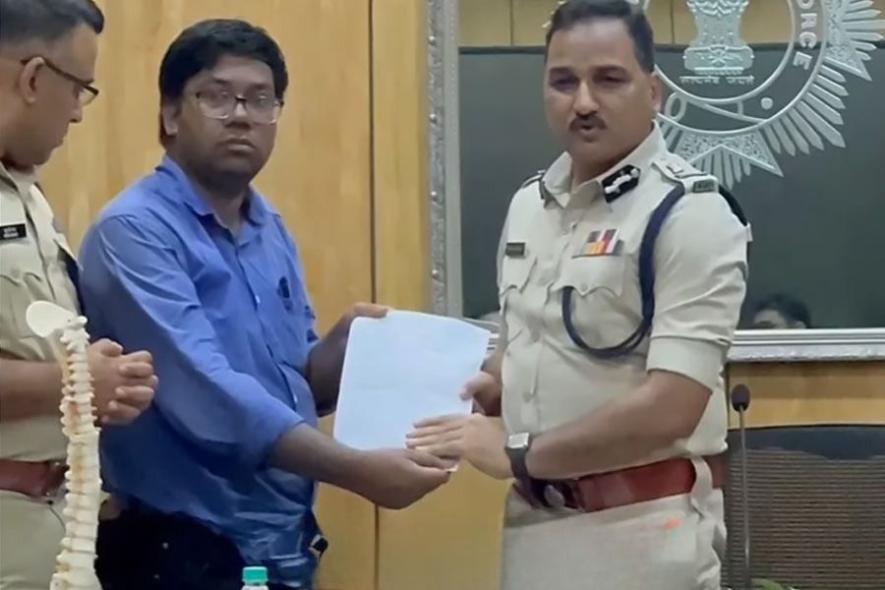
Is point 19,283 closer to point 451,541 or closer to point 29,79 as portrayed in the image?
point 29,79

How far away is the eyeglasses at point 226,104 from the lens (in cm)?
197

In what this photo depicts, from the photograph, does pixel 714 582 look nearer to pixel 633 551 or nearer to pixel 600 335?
pixel 633 551

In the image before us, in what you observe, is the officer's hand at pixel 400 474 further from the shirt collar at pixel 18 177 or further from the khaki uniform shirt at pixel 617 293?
the shirt collar at pixel 18 177

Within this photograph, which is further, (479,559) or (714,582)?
(479,559)

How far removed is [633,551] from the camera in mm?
1705

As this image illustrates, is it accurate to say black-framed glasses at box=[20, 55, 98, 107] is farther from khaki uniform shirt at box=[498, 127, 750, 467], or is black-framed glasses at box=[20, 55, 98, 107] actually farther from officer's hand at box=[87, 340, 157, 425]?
khaki uniform shirt at box=[498, 127, 750, 467]

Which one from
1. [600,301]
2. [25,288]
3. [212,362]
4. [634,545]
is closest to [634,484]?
[634,545]

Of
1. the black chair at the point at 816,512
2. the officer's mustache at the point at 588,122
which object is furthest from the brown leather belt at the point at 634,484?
the black chair at the point at 816,512

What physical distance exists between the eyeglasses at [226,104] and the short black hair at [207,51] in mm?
45

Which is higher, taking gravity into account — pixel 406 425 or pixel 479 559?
pixel 406 425

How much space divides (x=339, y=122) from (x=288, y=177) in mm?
159

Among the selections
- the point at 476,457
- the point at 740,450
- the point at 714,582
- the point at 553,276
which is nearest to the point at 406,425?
the point at 476,457

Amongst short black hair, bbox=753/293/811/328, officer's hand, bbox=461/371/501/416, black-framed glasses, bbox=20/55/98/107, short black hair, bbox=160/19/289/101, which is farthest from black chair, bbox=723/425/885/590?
black-framed glasses, bbox=20/55/98/107

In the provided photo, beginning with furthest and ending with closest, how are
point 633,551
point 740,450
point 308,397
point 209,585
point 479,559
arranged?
point 479,559 → point 740,450 → point 308,397 → point 209,585 → point 633,551
